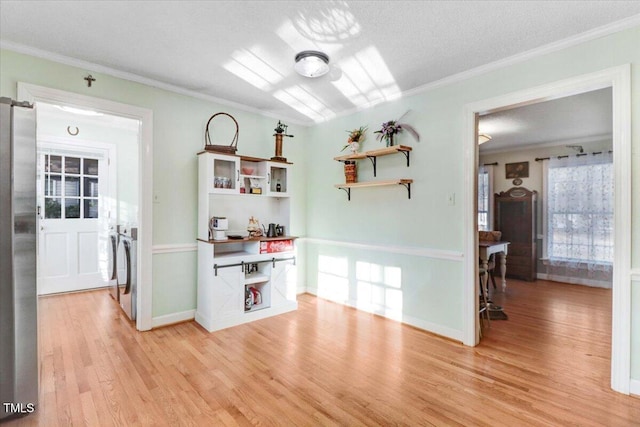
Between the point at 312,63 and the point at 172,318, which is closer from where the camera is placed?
the point at 312,63

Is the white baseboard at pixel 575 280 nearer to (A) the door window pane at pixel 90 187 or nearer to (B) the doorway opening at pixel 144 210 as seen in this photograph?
(B) the doorway opening at pixel 144 210

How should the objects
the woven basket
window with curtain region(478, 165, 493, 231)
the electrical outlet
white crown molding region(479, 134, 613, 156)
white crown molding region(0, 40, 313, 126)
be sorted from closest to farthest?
white crown molding region(0, 40, 313, 126) → the electrical outlet → the woven basket → white crown molding region(479, 134, 613, 156) → window with curtain region(478, 165, 493, 231)

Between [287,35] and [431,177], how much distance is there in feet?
6.02

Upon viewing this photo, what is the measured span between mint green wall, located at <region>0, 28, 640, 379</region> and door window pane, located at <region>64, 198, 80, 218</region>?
2.25m

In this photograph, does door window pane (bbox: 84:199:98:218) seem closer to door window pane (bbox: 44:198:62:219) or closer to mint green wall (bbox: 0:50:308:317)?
door window pane (bbox: 44:198:62:219)

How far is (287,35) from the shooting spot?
228cm

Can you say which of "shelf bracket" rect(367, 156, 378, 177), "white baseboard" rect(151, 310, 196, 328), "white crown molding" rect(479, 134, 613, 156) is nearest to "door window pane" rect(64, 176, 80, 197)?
"white baseboard" rect(151, 310, 196, 328)

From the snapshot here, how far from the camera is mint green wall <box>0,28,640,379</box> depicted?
2588mm

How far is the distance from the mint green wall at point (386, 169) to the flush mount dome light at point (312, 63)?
113 cm

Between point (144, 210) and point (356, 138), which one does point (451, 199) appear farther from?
point (144, 210)

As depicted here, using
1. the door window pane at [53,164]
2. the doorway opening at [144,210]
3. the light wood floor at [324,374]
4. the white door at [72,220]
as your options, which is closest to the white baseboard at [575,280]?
the light wood floor at [324,374]

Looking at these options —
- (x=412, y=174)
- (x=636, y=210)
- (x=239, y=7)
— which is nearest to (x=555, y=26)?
(x=636, y=210)

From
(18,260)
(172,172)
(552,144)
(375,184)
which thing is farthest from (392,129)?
(552,144)

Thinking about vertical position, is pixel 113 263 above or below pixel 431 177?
below
